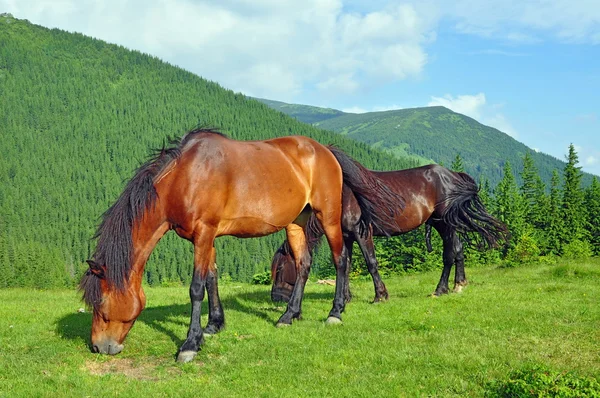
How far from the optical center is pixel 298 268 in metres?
10.7

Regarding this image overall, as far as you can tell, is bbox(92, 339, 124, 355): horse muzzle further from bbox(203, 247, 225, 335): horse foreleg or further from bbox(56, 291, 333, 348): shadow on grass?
bbox(203, 247, 225, 335): horse foreleg

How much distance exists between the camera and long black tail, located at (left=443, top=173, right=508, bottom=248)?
45.0 feet

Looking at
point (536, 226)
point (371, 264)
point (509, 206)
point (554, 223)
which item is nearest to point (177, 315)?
point (371, 264)

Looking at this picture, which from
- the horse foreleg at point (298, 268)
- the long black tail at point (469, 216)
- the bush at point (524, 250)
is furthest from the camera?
the bush at point (524, 250)

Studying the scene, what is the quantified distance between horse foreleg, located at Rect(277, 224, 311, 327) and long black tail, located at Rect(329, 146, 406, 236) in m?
1.59

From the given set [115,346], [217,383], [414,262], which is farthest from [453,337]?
[414,262]

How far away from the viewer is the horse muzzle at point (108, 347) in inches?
313

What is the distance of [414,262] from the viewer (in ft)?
183

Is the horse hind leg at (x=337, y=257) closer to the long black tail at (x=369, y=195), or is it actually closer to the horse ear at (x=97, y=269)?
the long black tail at (x=369, y=195)

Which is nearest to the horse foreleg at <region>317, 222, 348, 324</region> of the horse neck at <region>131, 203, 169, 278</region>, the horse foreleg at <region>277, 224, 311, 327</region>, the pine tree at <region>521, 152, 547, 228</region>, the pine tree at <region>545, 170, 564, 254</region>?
the horse foreleg at <region>277, 224, 311, 327</region>

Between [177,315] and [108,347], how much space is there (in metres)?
3.30

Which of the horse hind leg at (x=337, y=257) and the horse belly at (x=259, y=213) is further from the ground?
the horse belly at (x=259, y=213)

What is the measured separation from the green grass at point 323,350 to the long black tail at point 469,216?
1.95 m

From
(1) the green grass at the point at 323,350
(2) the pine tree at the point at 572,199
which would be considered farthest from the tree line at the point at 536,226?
(1) the green grass at the point at 323,350
